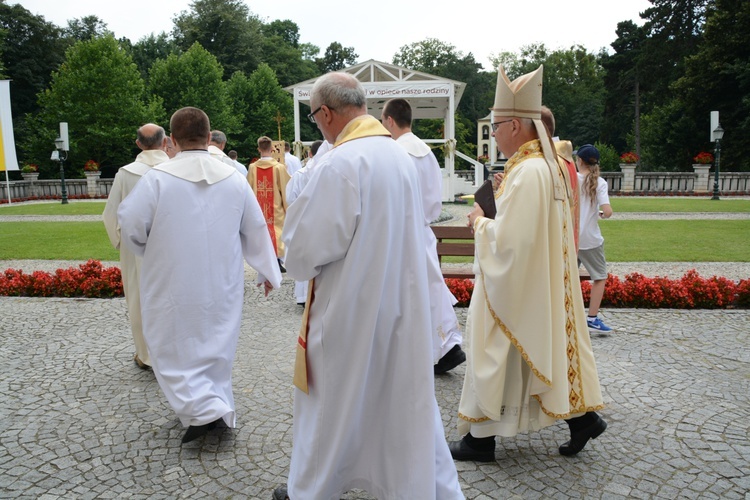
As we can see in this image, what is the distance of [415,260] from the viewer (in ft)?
9.54

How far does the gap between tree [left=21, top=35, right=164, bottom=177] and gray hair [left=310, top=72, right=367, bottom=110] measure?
41.6 meters

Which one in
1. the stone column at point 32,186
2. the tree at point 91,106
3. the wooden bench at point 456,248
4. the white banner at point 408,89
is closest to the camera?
the wooden bench at point 456,248

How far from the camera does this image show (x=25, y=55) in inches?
1893

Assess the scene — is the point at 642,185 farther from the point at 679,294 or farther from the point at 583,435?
the point at 583,435

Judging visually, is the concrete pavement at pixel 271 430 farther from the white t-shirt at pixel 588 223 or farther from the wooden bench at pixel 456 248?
the wooden bench at pixel 456 248

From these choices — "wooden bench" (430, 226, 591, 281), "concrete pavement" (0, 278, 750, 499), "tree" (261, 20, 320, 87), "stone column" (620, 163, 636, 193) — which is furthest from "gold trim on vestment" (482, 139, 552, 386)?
"tree" (261, 20, 320, 87)

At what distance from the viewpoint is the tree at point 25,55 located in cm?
Result: 4719

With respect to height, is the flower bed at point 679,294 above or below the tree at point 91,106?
below

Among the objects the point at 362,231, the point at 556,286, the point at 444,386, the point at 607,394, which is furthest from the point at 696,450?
the point at 362,231

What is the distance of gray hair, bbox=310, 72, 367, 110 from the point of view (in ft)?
9.46

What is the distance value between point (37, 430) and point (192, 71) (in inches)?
1768

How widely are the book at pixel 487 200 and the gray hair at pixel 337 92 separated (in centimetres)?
121

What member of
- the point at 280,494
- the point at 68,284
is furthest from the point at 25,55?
the point at 280,494

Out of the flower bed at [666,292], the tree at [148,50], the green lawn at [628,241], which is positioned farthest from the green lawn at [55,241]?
the tree at [148,50]
